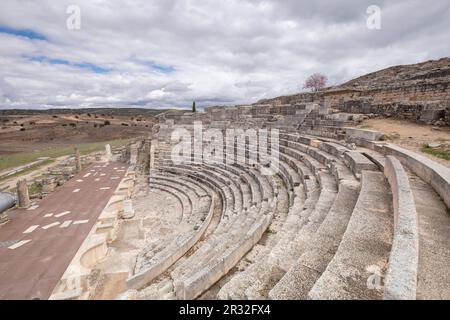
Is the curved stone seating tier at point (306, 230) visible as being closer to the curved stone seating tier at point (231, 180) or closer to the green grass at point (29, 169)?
the curved stone seating tier at point (231, 180)

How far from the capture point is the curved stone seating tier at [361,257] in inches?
80.2

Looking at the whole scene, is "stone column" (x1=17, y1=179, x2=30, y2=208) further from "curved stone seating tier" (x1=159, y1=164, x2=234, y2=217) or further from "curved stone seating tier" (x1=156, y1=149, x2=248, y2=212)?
"curved stone seating tier" (x1=156, y1=149, x2=248, y2=212)

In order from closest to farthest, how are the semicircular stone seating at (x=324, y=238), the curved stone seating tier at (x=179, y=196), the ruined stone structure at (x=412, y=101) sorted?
the semicircular stone seating at (x=324, y=238)
the ruined stone structure at (x=412, y=101)
the curved stone seating tier at (x=179, y=196)

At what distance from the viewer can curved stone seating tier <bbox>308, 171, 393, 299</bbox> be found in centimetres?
204

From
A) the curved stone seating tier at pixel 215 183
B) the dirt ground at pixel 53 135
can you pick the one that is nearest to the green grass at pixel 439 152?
the curved stone seating tier at pixel 215 183

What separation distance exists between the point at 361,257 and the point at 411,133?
8.66 m

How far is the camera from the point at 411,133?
8625 mm

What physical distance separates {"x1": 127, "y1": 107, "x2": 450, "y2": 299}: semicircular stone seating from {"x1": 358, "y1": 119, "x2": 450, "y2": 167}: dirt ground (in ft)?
2.99

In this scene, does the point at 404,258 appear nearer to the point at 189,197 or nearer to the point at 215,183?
the point at 215,183

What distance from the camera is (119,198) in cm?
1203

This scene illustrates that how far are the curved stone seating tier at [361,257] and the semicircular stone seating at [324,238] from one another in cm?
1
